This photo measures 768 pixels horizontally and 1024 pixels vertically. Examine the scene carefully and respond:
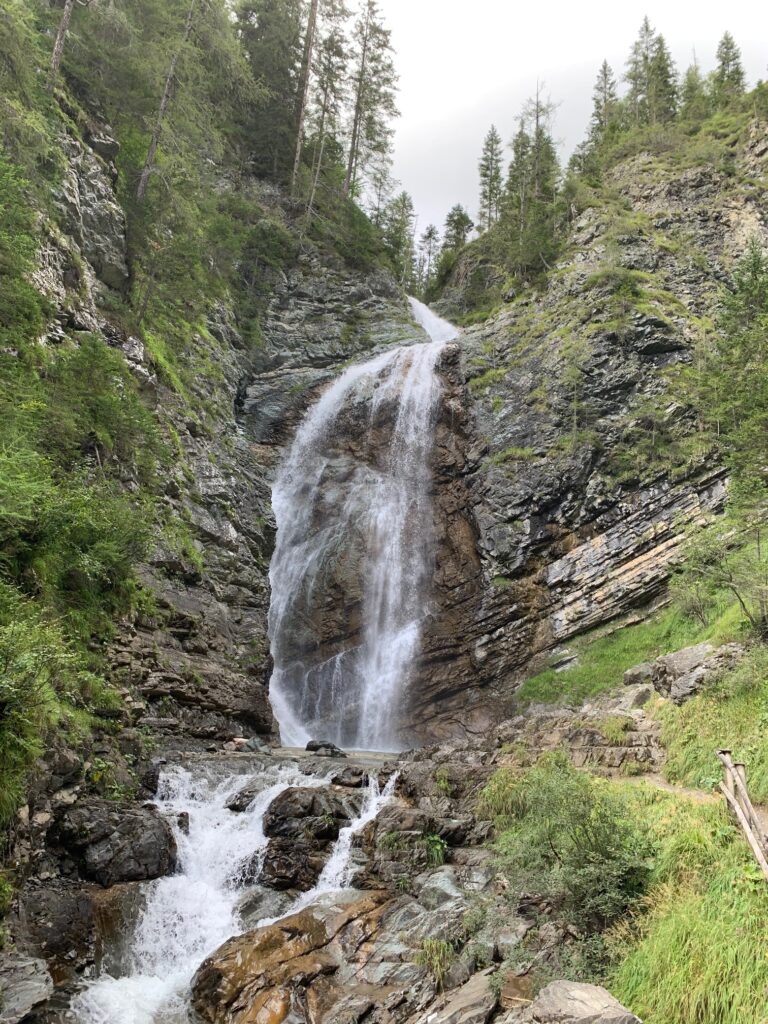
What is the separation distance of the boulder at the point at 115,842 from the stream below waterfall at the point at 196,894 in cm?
33

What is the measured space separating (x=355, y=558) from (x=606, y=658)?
990 centimetres

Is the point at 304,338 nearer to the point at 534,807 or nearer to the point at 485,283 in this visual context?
the point at 485,283

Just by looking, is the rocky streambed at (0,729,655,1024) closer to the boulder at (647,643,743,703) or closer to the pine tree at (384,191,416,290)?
the boulder at (647,643,743,703)

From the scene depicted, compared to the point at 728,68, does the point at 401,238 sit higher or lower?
lower

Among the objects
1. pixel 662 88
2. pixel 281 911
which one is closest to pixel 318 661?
pixel 281 911

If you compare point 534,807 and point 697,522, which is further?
point 697,522

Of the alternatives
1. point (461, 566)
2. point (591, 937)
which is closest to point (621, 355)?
point (461, 566)

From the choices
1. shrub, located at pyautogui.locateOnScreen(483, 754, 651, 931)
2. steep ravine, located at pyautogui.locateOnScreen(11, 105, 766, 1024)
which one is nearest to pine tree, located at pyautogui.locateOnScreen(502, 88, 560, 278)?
steep ravine, located at pyautogui.locateOnScreen(11, 105, 766, 1024)

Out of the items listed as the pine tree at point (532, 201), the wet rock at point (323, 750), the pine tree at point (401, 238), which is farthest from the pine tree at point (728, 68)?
the wet rock at point (323, 750)

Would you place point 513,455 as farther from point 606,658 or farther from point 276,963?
point 276,963

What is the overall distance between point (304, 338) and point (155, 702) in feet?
76.9

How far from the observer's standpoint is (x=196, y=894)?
9.24m

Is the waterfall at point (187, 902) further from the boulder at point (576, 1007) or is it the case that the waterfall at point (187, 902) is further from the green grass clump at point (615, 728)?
the green grass clump at point (615, 728)

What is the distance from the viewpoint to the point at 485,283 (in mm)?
41125
